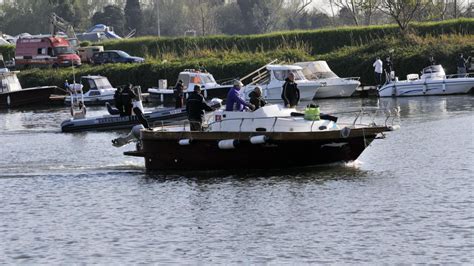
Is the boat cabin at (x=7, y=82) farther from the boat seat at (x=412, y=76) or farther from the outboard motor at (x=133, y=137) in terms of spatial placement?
the outboard motor at (x=133, y=137)

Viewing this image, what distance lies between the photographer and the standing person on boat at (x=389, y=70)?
191 feet

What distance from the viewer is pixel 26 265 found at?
1998cm

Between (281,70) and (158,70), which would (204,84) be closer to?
(281,70)

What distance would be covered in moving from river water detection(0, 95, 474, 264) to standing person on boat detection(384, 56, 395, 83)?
76.8 feet

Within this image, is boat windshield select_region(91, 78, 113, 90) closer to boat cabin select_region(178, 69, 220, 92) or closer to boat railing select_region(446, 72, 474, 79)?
boat cabin select_region(178, 69, 220, 92)

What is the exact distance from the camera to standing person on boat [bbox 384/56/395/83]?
58312mm

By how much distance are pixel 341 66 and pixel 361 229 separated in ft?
141

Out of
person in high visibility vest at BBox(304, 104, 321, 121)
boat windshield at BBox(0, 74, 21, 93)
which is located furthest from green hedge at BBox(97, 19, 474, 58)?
person in high visibility vest at BBox(304, 104, 321, 121)

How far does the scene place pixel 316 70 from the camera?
192 feet

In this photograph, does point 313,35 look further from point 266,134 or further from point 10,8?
point 10,8

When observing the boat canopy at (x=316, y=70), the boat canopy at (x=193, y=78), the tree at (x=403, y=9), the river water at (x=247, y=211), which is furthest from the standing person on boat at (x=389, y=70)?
the river water at (x=247, y=211)

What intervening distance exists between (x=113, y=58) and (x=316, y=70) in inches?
953

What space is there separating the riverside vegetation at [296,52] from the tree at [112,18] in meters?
38.8

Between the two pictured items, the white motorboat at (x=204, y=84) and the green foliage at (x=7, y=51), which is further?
the green foliage at (x=7, y=51)
